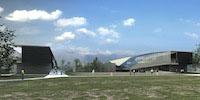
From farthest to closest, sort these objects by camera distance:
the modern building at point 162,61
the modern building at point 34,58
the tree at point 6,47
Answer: the modern building at point 162,61, the modern building at point 34,58, the tree at point 6,47

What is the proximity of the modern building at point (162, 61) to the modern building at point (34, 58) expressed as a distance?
130ft

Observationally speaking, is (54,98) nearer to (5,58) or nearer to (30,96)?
(30,96)

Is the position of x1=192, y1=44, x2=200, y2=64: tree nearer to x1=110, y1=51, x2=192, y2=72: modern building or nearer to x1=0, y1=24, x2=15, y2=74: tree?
x1=110, y1=51, x2=192, y2=72: modern building

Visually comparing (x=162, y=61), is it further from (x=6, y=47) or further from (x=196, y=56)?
(x=6, y=47)

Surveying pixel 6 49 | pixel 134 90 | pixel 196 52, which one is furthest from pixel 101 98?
pixel 196 52

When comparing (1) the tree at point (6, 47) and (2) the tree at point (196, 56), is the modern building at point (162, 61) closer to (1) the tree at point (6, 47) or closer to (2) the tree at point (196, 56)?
(2) the tree at point (196, 56)

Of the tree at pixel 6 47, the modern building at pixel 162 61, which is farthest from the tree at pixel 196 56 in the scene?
the tree at pixel 6 47

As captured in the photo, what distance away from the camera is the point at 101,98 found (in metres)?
25.4

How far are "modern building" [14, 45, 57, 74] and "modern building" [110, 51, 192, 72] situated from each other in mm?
39672

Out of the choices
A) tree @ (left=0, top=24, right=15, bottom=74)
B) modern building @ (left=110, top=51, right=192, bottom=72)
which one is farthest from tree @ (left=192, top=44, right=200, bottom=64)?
tree @ (left=0, top=24, right=15, bottom=74)

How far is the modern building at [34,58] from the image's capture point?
119625mm

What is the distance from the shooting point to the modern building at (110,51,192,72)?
140 meters

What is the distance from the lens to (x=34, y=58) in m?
122

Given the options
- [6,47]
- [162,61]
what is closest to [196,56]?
[162,61]
